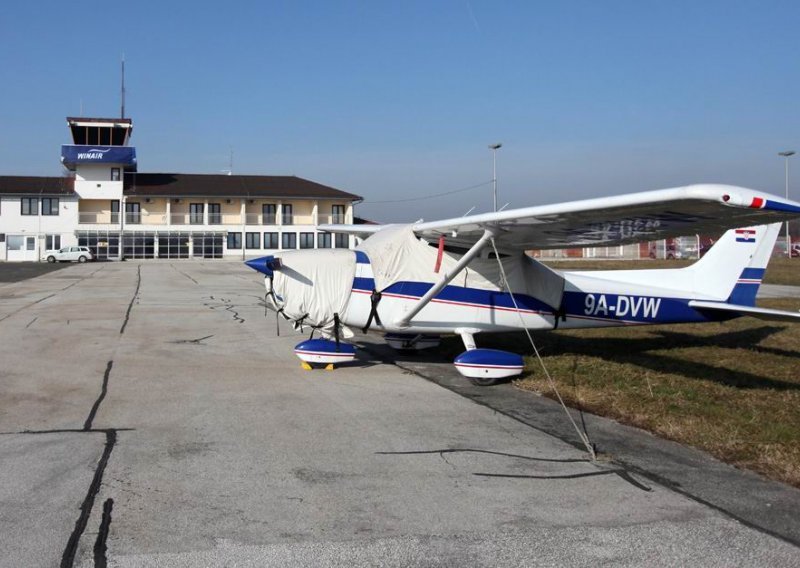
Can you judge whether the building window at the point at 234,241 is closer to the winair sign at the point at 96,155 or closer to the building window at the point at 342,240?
the building window at the point at 342,240

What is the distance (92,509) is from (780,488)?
4.86 m

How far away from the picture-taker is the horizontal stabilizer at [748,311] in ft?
29.3

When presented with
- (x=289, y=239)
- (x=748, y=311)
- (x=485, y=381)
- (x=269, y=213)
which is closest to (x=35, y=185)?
→ (x=269, y=213)

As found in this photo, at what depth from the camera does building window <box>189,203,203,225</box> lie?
216ft

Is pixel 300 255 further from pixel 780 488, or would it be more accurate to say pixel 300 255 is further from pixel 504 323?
pixel 780 488

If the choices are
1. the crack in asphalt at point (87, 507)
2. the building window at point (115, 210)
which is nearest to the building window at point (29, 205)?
the building window at point (115, 210)

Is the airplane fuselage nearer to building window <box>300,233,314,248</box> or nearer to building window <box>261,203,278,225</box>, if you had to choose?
building window <box>300,233,314,248</box>

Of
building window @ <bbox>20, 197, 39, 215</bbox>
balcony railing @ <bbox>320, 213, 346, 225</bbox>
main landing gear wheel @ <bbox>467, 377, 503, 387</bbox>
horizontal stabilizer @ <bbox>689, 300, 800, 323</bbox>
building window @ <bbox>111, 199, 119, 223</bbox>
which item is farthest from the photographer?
balcony railing @ <bbox>320, 213, 346, 225</bbox>

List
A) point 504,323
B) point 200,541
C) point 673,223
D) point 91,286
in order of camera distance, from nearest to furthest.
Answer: point 200,541 → point 673,223 → point 504,323 → point 91,286

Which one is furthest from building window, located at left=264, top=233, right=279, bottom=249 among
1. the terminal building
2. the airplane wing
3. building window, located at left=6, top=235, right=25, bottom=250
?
the airplane wing

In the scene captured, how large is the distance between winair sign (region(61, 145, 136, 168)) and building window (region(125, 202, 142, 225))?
3.94m

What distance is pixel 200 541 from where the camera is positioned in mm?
4039

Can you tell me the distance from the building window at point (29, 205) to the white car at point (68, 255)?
7.04m

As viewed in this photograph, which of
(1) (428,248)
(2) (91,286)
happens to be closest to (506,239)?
(1) (428,248)
